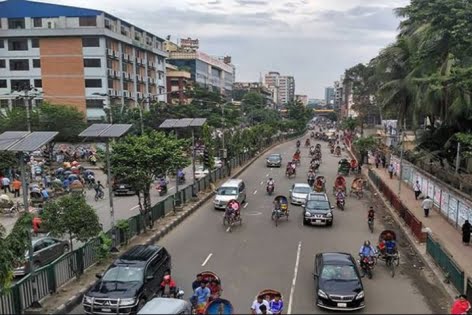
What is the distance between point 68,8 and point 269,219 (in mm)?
54531

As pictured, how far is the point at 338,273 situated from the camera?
1498cm

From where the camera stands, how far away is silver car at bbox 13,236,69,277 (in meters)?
17.4

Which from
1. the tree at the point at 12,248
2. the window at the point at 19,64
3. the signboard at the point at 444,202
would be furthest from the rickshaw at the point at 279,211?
the window at the point at 19,64

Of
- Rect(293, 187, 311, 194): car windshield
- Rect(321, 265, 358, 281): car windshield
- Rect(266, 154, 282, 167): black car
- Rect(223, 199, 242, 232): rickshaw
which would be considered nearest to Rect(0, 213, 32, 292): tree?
Rect(321, 265, 358, 281): car windshield

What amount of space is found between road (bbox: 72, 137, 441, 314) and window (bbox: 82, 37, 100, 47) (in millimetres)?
45361

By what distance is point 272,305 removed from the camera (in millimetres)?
12461

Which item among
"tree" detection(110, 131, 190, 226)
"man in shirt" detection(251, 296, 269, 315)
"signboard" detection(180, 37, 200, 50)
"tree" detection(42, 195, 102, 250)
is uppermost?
"signboard" detection(180, 37, 200, 50)

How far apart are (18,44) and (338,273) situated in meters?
68.3

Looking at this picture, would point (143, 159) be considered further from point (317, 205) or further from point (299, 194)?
point (299, 194)

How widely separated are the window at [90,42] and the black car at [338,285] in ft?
202

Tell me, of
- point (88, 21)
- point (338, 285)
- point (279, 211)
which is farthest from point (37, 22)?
point (338, 285)

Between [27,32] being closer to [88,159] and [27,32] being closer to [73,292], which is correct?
[88,159]

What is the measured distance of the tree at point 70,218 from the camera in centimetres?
1727

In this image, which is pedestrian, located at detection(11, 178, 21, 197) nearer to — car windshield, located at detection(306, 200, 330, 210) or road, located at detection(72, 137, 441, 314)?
road, located at detection(72, 137, 441, 314)
